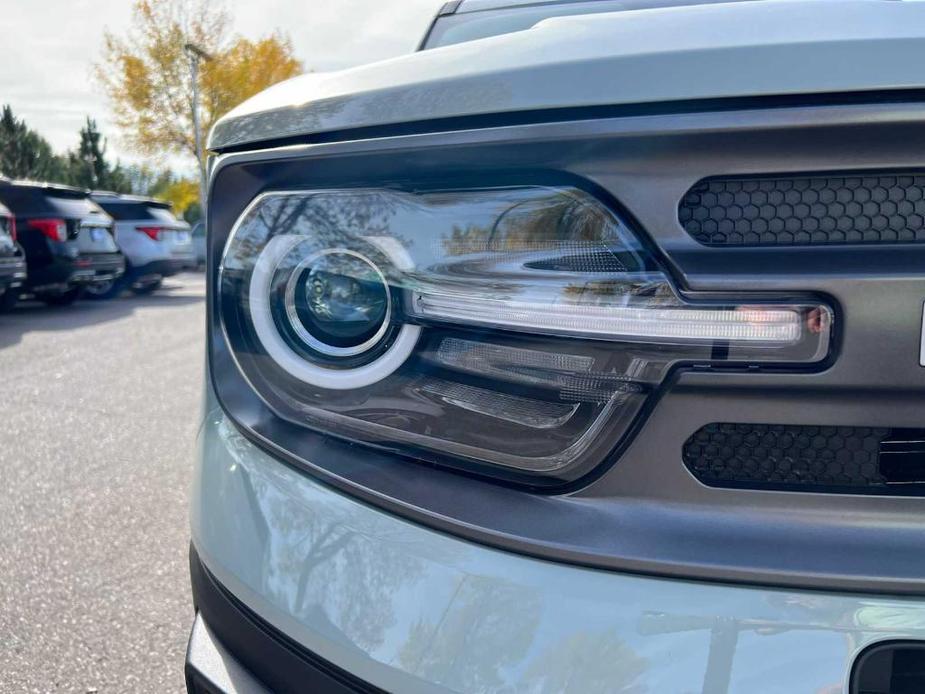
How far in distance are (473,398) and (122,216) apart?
14.1 meters

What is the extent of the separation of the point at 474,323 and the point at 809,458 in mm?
362

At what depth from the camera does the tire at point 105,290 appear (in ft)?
41.5

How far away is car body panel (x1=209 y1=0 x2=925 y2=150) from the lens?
0.70 meters

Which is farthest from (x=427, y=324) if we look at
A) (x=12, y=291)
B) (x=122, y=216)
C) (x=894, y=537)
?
(x=122, y=216)

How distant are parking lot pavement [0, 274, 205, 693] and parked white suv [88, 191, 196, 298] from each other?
272 inches

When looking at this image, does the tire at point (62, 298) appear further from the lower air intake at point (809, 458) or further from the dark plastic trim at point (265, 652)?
the lower air intake at point (809, 458)

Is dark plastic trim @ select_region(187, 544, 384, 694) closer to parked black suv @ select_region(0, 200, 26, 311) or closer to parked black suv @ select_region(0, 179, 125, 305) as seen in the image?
parked black suv @ select_region(0, 200, 26, 311)

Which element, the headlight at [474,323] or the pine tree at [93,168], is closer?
the headlight at [474,323]

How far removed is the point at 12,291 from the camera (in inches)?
372

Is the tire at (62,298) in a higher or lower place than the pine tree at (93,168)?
lower

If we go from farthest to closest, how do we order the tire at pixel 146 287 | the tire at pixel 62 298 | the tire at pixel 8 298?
the tire at pixel 146 287
the tire at pixel 62 298
the tire at pixel 8 298

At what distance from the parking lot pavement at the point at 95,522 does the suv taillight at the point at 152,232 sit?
7179 mm

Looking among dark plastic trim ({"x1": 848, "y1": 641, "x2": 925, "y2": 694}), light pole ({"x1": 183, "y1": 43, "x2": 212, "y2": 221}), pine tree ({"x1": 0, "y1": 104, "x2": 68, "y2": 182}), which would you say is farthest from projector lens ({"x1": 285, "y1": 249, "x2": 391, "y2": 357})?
pine tree ({"x1": 0, "y1": 104, "x2": 68, "y2": 182})

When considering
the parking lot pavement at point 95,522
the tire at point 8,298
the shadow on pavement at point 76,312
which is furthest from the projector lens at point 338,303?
the tire at point 8,298
